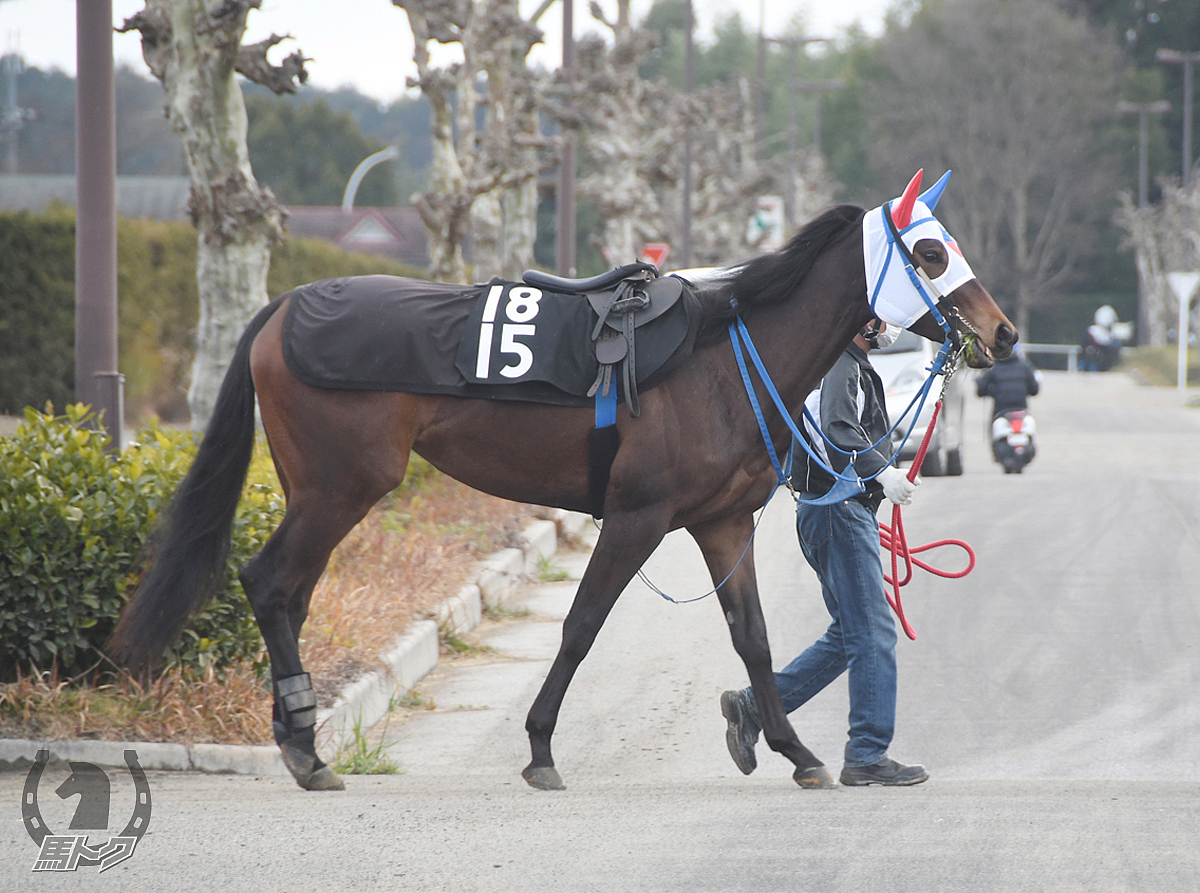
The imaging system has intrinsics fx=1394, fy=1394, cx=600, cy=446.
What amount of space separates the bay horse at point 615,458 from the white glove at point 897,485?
1.34ft

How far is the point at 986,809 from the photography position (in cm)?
473

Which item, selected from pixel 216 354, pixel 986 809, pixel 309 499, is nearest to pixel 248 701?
pixel 309 499

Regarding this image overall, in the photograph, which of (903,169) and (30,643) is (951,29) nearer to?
(903,169)

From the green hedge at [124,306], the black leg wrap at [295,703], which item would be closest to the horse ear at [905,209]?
the black leg wrap at [295,703]

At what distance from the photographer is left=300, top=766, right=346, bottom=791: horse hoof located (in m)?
5.18

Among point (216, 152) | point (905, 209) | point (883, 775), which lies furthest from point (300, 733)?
point (216, 152)

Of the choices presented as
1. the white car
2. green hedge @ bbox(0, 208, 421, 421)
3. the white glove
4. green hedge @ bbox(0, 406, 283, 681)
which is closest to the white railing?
the white car

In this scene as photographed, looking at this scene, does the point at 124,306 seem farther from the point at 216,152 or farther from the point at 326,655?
the point at 326,655

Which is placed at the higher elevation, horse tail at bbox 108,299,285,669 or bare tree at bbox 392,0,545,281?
bare tree at bbox 392,0,545,281

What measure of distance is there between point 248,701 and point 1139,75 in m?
68.1

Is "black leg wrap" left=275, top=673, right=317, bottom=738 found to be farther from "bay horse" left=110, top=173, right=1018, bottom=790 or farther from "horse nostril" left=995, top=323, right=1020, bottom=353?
"horse nostril" left=995, top=323, right=1020, bottom=353

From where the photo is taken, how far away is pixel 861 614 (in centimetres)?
530

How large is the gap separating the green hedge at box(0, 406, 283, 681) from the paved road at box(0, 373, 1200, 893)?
62cm

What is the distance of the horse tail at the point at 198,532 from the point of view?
17.7ft
